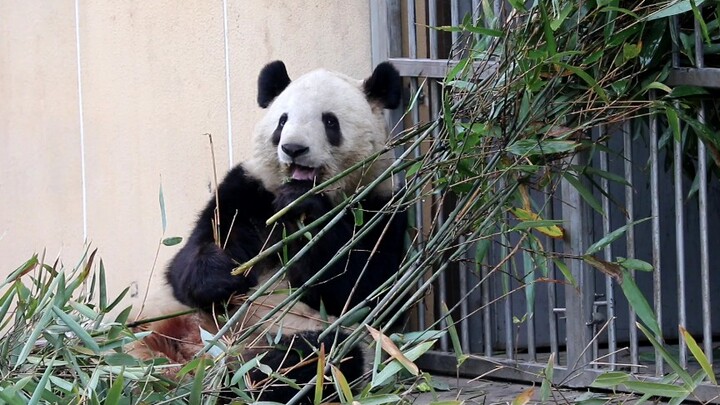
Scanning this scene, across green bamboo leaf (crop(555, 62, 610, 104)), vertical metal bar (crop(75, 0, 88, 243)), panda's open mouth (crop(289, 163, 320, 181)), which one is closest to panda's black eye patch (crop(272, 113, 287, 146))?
panda's open mouth (crop(289, 163, 320, 181))

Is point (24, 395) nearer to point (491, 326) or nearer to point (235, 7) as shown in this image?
point (491, 326)

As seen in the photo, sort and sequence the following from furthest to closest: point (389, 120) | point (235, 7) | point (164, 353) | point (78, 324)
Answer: point (235, 7) → point (389, 120) → point (164, 353) → point (78, 324)

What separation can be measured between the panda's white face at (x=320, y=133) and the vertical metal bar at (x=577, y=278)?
80 centimetres

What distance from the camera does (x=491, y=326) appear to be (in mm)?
5129

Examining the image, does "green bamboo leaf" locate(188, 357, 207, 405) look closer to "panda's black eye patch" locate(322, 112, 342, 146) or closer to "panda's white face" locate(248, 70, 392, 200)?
"panda's white face" locate(248, 70, 392, 200)

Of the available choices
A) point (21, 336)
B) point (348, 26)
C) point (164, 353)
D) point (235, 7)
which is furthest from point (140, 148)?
point (21, 336)

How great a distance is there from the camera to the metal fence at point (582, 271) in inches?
164

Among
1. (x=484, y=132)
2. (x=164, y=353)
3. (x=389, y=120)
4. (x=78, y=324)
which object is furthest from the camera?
(x=389, y=120)

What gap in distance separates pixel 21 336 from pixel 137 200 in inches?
102

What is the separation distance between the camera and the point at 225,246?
15.4 feet

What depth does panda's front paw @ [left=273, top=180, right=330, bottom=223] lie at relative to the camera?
4559 mm

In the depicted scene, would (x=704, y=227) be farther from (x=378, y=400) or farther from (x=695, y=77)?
(x=378, y=400)

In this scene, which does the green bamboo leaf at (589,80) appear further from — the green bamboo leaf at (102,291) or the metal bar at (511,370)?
the green bamboo leaf at (102,291)

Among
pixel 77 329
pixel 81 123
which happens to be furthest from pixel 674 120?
pixel 81 123
